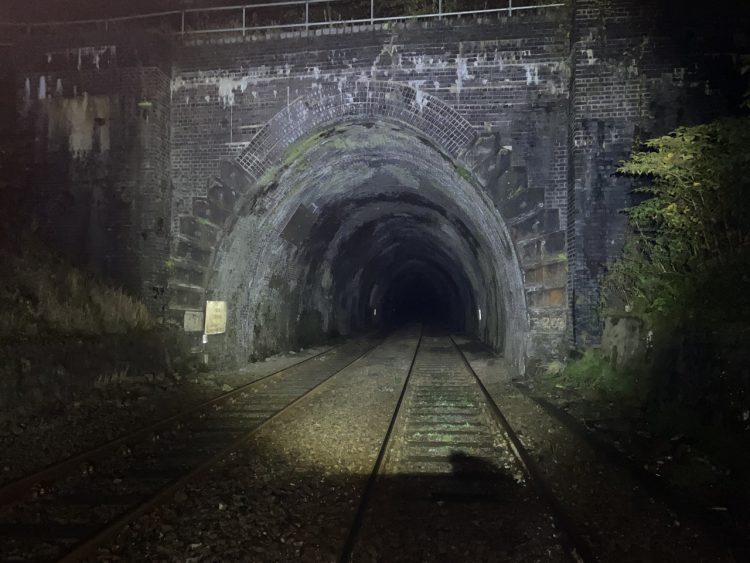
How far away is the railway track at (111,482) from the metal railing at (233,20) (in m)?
7.19

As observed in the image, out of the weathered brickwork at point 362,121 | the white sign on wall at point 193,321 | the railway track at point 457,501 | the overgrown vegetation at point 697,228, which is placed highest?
the weathered brickwork at point 362,121

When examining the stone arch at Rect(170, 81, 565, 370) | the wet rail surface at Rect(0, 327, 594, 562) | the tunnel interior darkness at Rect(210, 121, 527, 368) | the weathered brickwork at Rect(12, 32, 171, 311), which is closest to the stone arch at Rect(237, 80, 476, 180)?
the stone arch at Rect(170, 81, 565, 370)

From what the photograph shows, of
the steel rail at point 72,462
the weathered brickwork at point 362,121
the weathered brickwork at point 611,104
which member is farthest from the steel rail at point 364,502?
the weathered brickwork at point 362,121

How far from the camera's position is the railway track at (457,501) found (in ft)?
12.5

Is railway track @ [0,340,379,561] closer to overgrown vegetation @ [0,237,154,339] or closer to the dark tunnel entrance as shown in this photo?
overgrown vegetation @ [0,237,154,339]

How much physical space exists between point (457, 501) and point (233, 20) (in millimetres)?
10145

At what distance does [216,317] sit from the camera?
11664 mm

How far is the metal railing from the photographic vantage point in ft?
34.0

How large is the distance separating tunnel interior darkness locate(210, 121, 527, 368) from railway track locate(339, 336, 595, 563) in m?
4.69

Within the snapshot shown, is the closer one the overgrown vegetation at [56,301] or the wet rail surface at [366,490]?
the wet rail surface at [366,490]

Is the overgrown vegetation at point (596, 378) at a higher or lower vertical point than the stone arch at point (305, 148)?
lower

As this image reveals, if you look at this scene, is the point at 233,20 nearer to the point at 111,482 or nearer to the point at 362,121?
the point at 362,121

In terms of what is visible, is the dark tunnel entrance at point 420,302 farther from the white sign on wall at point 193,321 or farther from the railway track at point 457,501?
the railway track at point 457,501

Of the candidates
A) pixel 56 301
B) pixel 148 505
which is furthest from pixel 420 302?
pixel 148 505
